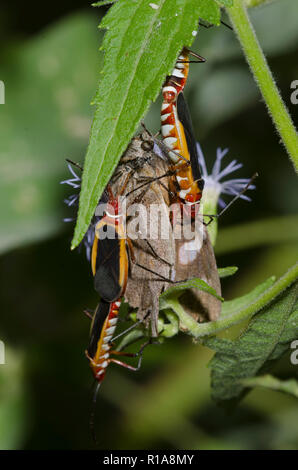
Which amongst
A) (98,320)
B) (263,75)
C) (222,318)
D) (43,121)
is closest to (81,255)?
(43,121)

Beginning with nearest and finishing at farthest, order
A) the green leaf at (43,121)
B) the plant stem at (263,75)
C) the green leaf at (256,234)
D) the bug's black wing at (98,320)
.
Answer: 1. the plant stem at (263,75)
2. the bug's black wing at (98,320)
3. the green leaf at (43,121)
4. the green leaf at (256,234)

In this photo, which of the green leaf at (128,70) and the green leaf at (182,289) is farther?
the green leaf at (182,289)

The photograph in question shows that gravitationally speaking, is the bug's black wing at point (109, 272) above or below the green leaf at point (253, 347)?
above

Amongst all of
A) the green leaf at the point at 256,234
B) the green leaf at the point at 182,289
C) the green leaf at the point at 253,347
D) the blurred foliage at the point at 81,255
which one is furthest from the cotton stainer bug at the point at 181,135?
the green leaf at the point at 256,234


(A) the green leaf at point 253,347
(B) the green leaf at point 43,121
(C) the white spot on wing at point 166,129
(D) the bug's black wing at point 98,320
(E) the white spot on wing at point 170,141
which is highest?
(B) the green leaf at point 43,121

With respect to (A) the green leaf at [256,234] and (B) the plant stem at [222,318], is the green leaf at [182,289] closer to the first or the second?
(B) the plant stem at [222,318]

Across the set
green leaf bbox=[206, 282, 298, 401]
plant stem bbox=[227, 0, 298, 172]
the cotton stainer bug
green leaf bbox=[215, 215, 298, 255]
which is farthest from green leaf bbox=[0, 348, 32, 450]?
plant stem bbox=[227, 0, 298, 172]
